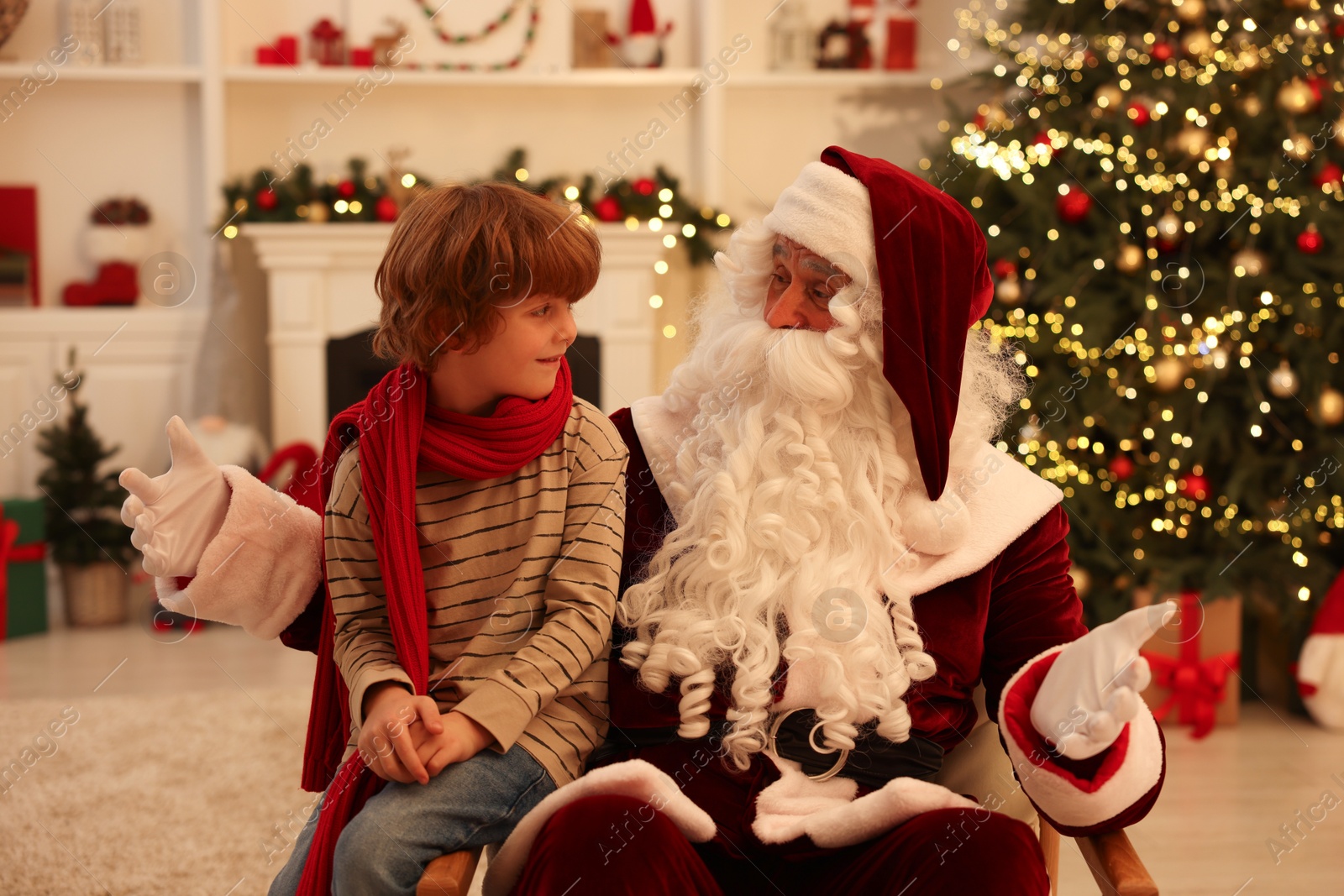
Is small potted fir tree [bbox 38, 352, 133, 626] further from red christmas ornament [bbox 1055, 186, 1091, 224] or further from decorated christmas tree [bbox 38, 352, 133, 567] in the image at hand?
red christmas ornament [bbox 1055, 186, 1091, 224]

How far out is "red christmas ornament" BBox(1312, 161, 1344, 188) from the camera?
300cm

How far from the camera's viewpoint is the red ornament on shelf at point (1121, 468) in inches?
121

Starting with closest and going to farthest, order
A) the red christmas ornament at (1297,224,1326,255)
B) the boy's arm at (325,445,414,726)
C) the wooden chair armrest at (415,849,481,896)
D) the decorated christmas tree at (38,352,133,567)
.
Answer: the wooden chair armrest at (415,849,481,896) → the boy's arm at (325,445,414,726) → the red christmas ornament at (1297,224,1326,255) → the decorated christmas tree at (38,352,133,567)

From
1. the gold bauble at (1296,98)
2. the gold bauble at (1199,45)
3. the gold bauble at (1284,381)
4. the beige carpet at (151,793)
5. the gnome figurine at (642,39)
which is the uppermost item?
the gnome figurine at (642,39)

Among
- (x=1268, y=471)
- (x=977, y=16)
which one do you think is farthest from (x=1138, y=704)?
(x=977, y=16)

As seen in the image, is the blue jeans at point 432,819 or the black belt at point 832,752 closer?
the blue jeans at point 432,819

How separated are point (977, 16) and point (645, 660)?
329cm

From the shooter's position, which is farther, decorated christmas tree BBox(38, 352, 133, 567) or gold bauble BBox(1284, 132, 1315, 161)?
decorated christmas tree BBox(38, 352, 133, 567)

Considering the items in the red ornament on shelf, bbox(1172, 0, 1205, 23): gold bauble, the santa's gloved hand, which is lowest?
the red ornament on shelf

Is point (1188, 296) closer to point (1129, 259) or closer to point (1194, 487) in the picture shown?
point (1129, 259)

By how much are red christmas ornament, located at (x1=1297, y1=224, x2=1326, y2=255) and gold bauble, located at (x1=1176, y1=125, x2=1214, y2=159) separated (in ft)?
1.11

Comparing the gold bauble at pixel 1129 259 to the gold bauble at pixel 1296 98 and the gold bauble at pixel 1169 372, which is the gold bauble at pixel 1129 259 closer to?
the gold bauble at pixel 1169 372

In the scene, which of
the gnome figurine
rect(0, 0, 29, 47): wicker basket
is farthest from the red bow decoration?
rect(0, 0, 29, 47): wicker basket

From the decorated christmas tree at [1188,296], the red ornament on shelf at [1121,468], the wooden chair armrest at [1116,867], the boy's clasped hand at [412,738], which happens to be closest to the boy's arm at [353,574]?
the boy's clasped hand at [412,738]
